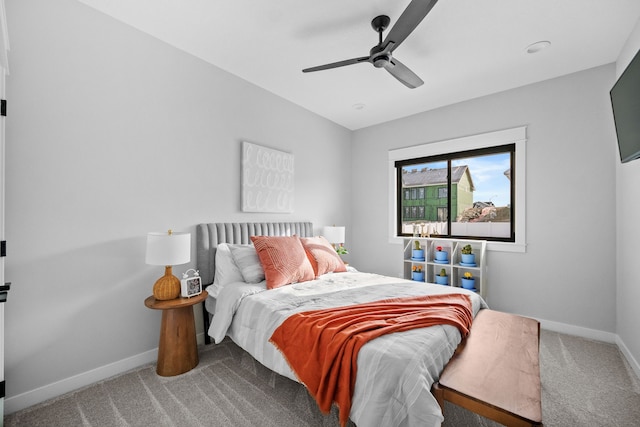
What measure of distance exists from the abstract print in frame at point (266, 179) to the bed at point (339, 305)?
0.24 m

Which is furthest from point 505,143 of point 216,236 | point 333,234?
point 216,236

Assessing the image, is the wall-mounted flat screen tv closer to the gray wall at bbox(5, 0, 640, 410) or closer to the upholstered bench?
the gray wall at bbox(5, 0, 640, 410)

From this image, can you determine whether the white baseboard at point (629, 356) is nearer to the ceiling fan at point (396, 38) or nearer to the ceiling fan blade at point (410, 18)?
the ceiling fan at point (396, 38)

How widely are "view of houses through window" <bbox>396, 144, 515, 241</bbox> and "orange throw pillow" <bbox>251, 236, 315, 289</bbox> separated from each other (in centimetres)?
207

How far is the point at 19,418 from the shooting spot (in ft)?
5.75

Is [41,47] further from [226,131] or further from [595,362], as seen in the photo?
[595,362]

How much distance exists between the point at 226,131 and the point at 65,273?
5.97 ft

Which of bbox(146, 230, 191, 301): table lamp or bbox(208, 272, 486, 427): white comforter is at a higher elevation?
bbox(146, 230, 191, 301): table lamp

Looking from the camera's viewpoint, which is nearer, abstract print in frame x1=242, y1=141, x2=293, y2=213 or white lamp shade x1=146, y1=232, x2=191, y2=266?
white lamp shade x1=146, y1=232, x2=191, y2=266

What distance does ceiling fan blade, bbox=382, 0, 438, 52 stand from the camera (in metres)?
1.65

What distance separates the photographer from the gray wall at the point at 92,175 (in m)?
1.89

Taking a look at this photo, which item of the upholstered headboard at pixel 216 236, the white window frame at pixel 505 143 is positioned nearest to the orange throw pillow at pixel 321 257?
the upholstered headboard at pixel 216 236

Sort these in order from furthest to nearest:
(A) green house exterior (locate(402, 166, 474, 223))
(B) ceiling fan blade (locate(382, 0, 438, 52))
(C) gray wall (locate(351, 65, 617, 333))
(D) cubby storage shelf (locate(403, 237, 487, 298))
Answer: (A) green house exterior (locate(402, 166, 474, 223)) < (D) cubby storage shelf (locate(403, 237, 487, 298)) < (C) gray wall (locate(351, 65, 617, 333)) < (B) ceiling fan blade (locate(382, 0, 438, 52))

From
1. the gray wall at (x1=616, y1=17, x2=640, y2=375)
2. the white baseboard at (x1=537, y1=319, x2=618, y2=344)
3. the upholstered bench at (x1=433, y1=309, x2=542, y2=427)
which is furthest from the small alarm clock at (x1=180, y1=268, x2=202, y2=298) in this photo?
the white baseboard at (x1=537, y1=319, x2=618, y2=344)
